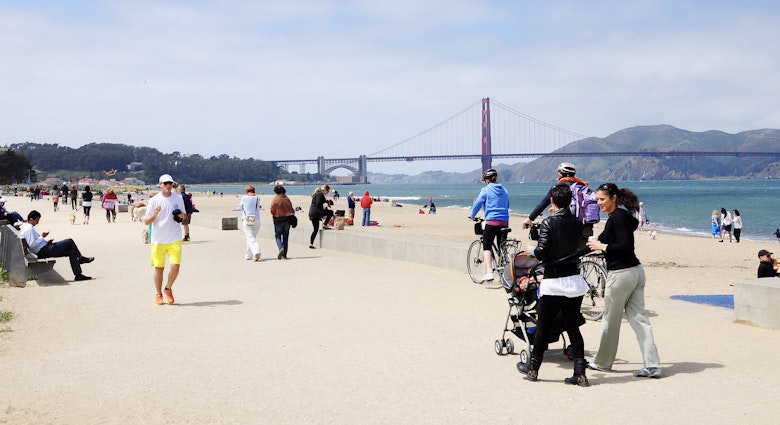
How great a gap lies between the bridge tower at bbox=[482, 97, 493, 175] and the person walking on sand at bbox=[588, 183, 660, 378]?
302ft

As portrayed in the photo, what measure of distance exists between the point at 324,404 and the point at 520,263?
2169 millimetres

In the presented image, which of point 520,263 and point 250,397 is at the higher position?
point 520,263

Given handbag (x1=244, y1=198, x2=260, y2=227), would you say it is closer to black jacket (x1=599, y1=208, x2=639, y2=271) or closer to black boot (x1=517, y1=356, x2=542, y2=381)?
black boot (x1=517, y1=356, x2=542, y2=381)

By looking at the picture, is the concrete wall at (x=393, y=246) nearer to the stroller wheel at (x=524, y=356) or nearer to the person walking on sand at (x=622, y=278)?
the stroller wheel at (x=524, y=356)

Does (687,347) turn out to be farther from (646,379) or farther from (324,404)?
(324,404)

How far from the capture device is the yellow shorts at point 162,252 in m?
8.52

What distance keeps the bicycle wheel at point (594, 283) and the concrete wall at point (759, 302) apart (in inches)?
52.3

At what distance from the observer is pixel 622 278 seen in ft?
17.0

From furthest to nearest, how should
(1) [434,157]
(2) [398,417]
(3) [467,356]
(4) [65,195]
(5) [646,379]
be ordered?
(1) [434,157], (4) [65,195], (3) [467,356], (5) [646,379], (2) [398,417]

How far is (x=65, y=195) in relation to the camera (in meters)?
50.2

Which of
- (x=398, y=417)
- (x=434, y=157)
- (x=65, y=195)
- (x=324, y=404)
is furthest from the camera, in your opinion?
(x=434, y=157)

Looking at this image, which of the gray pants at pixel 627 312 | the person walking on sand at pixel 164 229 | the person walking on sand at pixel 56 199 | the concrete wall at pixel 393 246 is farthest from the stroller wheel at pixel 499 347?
the person walking on sand at pixel 56 199

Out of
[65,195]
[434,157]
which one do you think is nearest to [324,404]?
[65,195]

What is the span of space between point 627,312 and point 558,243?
87 centimetres
